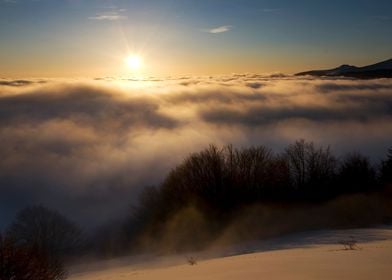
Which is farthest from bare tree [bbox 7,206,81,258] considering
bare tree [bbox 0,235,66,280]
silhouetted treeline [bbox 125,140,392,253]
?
bare tree [bbox 0,235,66,280]

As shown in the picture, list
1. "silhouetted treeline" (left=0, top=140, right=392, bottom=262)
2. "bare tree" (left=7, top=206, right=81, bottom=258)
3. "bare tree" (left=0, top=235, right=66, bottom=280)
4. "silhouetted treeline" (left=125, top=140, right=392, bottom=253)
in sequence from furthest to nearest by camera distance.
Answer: "bare tree" (left=7, top=206, right=81, bottom=258) < "silhouetted treeline" (left=125, top=140, right=392, bottom=253) < "silhouetted treeline" (left=0, top=140, right=392, bottom=262) < "bare tree" (left=0, top=235, right=66, bottom=280)

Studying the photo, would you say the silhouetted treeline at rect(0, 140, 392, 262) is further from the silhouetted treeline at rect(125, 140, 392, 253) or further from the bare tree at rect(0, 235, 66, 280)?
the bare tree at rect(0, 235, 66, 280)

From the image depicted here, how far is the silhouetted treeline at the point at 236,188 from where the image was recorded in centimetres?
4017

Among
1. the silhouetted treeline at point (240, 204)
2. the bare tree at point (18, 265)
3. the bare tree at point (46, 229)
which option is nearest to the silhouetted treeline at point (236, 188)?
the silhouetted treeline at point (240, 204)

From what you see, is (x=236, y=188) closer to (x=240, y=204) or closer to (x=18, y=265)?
(x=240, y=204)

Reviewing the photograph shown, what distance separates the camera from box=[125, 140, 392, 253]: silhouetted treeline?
40.2 meters

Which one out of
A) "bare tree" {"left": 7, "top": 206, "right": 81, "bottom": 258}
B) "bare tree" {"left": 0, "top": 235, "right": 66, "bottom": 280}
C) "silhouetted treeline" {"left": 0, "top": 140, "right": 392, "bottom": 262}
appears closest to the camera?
"bare tree" {"left": 0, "top": 235, "right": 66, "bottom": 280}

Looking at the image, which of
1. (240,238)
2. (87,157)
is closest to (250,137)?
(87,157)

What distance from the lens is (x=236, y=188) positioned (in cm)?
4538

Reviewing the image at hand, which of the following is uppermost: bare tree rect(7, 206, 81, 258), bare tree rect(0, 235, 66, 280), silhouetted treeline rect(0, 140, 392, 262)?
bare tree rect(0, 235, 66, 280)

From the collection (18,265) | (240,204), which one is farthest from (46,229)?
(18,265)

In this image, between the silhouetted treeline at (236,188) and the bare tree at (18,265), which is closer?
the bare tree at (18,265)

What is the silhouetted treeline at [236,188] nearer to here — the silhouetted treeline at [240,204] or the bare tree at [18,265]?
the silhouetted treeline at [240,204]

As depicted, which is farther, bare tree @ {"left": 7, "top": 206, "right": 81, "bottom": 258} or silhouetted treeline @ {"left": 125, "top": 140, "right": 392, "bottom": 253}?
bare tree @ {"left": 7, "top": 206, "right": 81, "bottom": 258}
